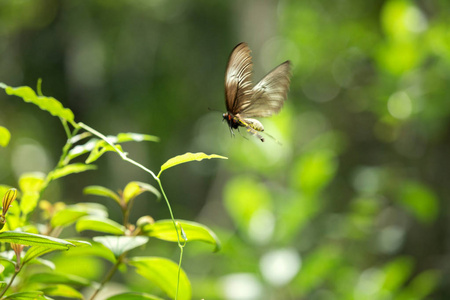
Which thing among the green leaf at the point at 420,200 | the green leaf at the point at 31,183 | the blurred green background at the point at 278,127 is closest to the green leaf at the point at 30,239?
the green leaf at the point at 31,183

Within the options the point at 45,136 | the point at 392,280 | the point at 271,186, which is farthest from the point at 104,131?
the point at 392,280

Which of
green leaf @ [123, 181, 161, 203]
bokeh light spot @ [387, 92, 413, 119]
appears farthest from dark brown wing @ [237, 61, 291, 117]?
bokeh light spot @ [387, 92, 413, 119]

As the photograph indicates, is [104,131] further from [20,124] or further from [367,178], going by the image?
[367,178]

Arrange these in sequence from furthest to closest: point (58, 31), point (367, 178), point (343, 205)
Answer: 1. point (58, 31)
2. point (343, 205)
3. point (367, 178)

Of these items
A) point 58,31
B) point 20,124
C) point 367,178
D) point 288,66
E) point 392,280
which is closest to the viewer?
point 288,66

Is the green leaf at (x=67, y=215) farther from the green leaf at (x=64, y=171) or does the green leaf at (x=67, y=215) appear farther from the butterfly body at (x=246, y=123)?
the butterfly body at (x=246, y=123)

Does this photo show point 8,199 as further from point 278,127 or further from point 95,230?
point 278,127

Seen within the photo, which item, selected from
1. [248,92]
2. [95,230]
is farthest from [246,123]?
[95,230]

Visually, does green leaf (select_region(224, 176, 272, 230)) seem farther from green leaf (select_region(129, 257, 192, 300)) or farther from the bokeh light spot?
green leaf (select_region(129, 257, 192, 300))
